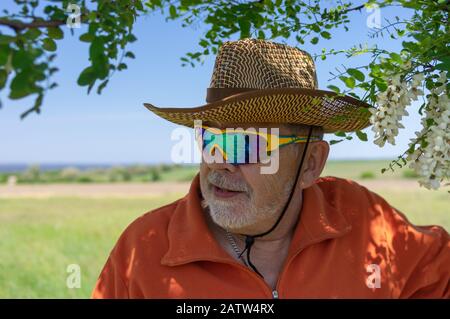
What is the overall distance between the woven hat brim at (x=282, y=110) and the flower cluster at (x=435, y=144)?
519 mm

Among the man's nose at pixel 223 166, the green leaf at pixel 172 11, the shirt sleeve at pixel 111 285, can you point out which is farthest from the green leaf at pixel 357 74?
the green leaf at pixel 172 11

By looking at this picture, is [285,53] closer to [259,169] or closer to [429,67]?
[259,169]

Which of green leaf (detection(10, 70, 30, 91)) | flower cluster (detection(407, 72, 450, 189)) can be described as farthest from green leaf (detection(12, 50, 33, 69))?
flower cluster (detection(407, 72, 450, 189))

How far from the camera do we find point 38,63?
1.40 meters

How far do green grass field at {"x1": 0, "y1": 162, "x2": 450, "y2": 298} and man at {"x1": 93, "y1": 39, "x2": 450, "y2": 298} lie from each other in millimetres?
Result: 3833

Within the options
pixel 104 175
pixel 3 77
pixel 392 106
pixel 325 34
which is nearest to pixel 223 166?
pixel 325 34

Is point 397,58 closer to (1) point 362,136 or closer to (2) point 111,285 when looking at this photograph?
(1) point 362,136

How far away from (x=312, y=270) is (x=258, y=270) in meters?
0.30

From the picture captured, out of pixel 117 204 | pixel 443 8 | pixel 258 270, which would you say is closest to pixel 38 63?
pixel 443 8

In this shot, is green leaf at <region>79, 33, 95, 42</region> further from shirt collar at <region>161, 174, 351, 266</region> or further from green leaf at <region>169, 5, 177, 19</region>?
green leaf at <region>169, 5, 177, 19</region>

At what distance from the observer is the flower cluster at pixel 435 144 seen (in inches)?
83.9

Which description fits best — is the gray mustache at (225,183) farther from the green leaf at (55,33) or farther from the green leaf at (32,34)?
the green leaf at (32,34)

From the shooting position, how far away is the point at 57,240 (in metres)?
11.5

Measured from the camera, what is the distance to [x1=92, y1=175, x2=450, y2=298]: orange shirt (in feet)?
10.1
